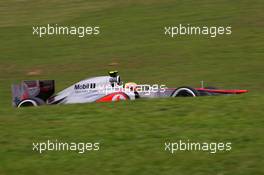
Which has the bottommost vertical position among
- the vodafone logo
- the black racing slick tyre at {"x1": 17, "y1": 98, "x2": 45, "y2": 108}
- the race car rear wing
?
the black racing slick tyre at {"x1": 17, "y1": 98, "x2": 45, "y2": 108}

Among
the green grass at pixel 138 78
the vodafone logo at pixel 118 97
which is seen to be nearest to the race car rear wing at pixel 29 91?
the green grass at pixel 138 78

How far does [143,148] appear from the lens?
6660 millimetres

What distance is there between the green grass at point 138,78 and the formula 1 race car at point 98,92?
3.89ft

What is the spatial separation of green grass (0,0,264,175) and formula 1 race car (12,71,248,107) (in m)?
1.19

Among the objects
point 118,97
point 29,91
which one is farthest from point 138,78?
point 118,97

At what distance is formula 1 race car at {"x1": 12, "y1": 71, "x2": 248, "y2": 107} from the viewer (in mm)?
10023

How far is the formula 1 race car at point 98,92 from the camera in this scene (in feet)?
32.9

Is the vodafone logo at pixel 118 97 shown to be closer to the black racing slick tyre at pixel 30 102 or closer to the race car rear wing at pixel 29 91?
the black racing slick tyre at pixel 30 102

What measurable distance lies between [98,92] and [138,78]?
4.02 m

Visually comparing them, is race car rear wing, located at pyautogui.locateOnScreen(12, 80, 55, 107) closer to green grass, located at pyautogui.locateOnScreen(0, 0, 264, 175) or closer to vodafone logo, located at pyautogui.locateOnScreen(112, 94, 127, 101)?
green grass, located at pyautogui.locateOnScreen(0, 0, 264, 175)

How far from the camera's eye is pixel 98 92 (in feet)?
34.3

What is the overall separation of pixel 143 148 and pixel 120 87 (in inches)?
148

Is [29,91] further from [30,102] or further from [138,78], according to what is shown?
[138,78]

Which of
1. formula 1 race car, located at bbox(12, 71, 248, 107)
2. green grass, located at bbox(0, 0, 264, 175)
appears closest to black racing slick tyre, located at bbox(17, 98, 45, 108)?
formula 1 race car, located at bbox(12, 71, 248, 107)
